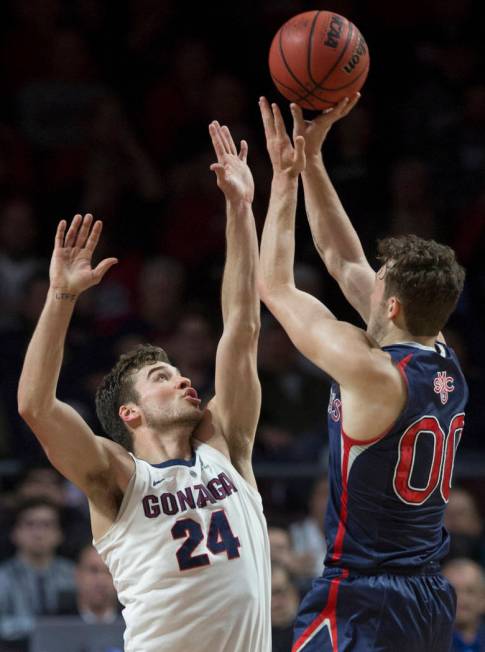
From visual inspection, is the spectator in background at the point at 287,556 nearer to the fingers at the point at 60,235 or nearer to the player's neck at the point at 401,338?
the player's neck at the point at 401,338

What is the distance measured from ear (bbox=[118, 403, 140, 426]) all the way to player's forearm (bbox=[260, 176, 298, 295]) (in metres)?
0.74

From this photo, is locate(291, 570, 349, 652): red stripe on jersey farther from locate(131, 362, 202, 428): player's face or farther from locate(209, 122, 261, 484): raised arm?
locate(131, 362, 202, 428): player's face

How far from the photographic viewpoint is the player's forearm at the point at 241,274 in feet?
16.4

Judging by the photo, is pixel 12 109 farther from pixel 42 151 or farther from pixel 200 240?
pixel 200 240

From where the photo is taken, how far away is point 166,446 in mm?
4973

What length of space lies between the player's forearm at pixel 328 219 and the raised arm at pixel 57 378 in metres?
1.06

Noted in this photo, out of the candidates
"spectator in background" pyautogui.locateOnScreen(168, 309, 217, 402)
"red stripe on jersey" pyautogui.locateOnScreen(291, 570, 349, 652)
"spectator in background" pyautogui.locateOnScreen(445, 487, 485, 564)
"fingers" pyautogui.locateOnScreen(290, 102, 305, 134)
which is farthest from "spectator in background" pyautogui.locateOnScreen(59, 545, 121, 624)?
"fingers" pyautogui.locateOnScreen(290, 102, 305, 134)

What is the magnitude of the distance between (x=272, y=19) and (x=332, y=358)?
756 centimetres

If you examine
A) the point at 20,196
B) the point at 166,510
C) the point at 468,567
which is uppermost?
the point at 20,196

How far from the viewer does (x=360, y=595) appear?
4441mm

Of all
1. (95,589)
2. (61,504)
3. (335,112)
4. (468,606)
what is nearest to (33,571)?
(61,504)

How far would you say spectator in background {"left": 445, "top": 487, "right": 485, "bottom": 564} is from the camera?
26.3 feet

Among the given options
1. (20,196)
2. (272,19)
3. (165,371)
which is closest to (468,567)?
(165,371)

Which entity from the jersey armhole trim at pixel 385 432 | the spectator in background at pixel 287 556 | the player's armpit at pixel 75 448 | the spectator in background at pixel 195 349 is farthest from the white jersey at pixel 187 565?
the spectator in background at pixel 195 349
